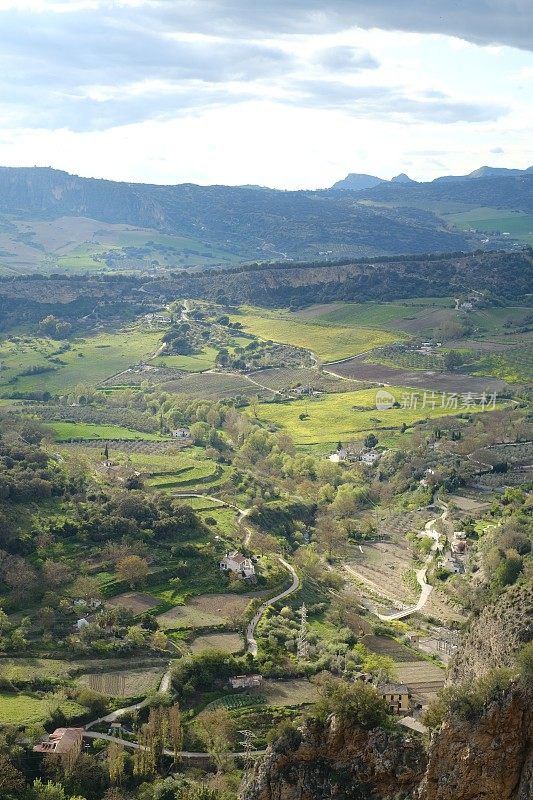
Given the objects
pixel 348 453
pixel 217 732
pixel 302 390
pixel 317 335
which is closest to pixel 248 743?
pixel 217 732

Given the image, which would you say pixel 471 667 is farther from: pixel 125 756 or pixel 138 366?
pixel 138 366

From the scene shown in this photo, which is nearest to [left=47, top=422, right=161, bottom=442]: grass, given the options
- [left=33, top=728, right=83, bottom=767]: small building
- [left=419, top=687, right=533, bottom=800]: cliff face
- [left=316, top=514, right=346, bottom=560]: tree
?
[left=316, top=514, right=346, bottom=560]: tree

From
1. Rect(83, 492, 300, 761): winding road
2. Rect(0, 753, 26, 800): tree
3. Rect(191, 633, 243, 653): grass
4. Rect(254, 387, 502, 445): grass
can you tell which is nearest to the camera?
Rect(0, 753, 26, 800): tree

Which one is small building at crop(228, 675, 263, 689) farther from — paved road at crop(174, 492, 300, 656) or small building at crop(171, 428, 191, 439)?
small building at crop(171, 428, 191, 439)

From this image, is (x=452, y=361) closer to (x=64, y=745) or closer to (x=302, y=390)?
(x=302, y=390)

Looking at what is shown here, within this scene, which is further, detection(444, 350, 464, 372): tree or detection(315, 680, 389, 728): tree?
detection(444, 350, 464, 372): tree

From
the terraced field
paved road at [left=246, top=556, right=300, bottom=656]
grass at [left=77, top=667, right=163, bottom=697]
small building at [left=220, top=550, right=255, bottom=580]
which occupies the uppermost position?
small building at [left=220, top=550, right=255, bottom=580]

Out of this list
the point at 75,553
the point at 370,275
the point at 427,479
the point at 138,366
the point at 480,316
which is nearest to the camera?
the point at 75,553

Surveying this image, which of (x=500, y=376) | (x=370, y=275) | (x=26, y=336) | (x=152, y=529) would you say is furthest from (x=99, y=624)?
(x=370, y=275)
